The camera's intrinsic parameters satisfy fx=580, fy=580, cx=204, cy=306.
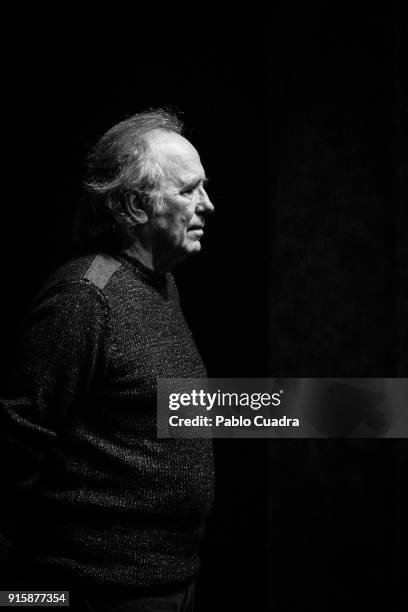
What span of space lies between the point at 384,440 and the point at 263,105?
1.14m

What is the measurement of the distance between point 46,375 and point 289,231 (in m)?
1.00

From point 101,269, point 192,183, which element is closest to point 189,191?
point 192,183

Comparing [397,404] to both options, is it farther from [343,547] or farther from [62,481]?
[62,481]

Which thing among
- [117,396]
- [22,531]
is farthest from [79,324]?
[22,531]

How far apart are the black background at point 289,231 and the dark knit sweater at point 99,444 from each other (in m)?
0.67

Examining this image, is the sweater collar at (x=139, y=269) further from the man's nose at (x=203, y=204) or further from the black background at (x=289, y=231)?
the black background at (x=289, y=231)

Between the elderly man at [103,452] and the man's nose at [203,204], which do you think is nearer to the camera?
the elderly man at [103,452]

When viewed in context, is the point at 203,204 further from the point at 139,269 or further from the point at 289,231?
the point at 289,231

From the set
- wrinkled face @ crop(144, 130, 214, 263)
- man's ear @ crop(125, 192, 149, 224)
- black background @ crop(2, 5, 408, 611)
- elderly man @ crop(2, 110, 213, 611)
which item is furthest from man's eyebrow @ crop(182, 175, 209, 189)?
black background @ crop(2, 5, 408, 611)

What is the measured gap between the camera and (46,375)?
3.62ft

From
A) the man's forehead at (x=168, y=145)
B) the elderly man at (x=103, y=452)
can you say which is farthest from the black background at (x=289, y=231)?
the elderly man at (x=103, y=452)

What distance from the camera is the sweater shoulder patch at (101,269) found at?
1.19 m

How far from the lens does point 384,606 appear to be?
1.80 metres

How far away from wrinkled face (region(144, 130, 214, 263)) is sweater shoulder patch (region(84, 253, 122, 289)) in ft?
0.39
